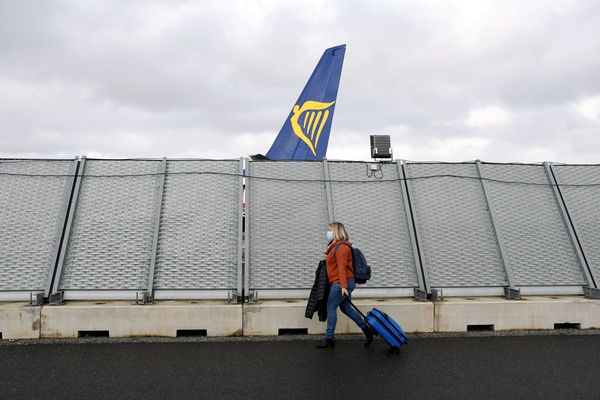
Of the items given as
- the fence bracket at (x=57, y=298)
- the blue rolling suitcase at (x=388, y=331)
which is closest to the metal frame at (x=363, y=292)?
the blue rolling suitcase at (x=388, y=331)

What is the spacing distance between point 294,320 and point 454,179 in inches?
177

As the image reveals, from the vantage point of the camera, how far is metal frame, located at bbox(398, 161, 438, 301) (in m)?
7.18

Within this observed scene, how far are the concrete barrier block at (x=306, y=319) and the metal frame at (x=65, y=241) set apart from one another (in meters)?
3.00

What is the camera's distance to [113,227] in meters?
7.68

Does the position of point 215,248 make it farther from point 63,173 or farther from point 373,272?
point 63,173

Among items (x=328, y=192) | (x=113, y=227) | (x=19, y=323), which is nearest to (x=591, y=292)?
(x=328, y=192)

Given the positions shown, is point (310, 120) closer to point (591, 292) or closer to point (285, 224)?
point (285, 224)

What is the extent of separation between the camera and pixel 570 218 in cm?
850

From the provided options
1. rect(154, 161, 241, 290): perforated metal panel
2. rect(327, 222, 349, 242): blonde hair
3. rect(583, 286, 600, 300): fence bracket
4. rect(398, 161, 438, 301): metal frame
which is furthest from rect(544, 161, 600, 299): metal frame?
rect(154, 161, 241, 290): perforated metal panel

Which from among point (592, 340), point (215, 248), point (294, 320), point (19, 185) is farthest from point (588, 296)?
point (19, 185)

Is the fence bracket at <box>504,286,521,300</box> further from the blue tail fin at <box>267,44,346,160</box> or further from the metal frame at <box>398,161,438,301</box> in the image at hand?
the blue tail fin at <box>267,44,346,160</box>

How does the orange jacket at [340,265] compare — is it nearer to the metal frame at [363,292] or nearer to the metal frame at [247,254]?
the metal frame at [363,292]

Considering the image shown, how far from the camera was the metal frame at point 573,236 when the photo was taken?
7656 mm

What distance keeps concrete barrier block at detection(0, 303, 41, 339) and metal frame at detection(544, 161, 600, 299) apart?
9.06m
